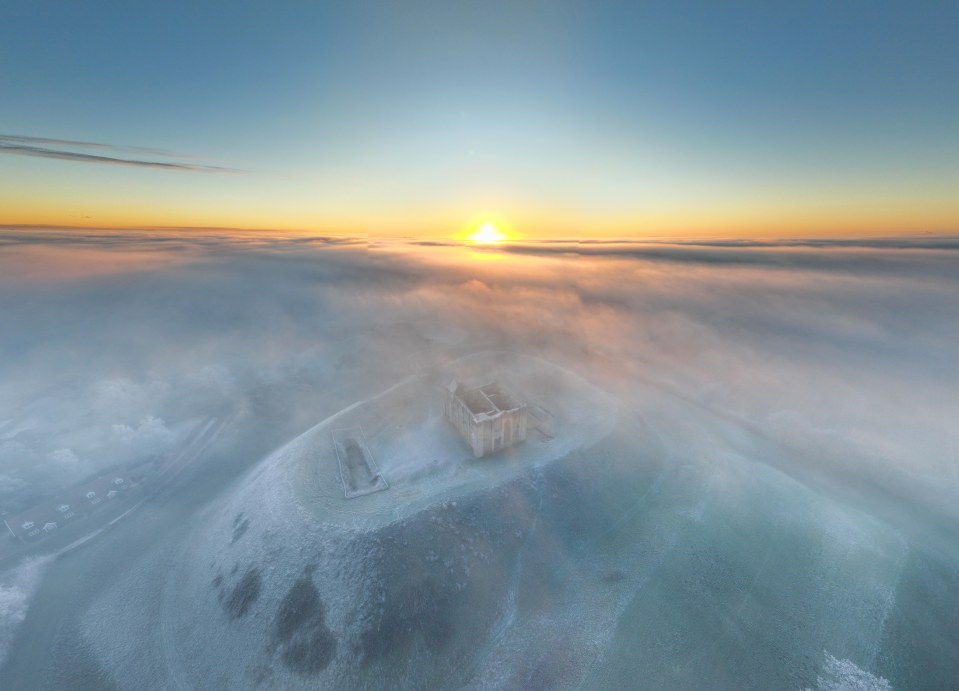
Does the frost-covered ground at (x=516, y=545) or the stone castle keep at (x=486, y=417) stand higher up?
the stone castle keep at (x=486, y=417)

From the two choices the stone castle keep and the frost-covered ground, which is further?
the stone castle keep

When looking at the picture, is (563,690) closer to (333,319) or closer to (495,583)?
(495,583)

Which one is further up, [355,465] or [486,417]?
[486,417]

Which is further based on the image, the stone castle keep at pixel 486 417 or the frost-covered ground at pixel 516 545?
the stone castle keep at pixel 486 417

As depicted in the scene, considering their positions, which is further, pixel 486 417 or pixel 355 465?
pixel 355 465
